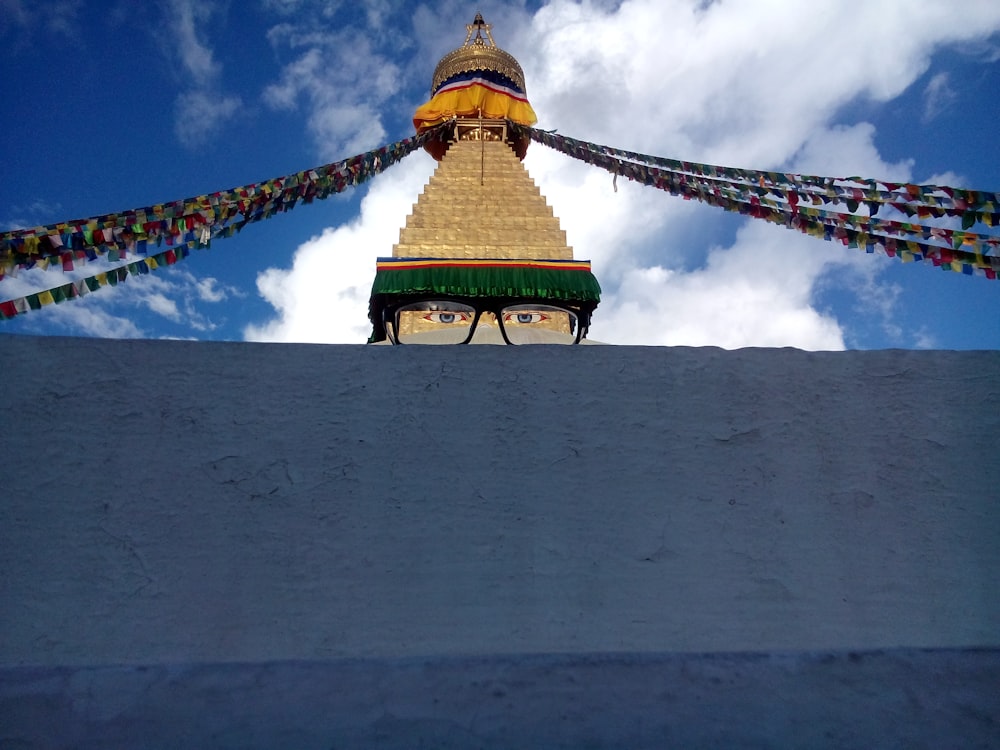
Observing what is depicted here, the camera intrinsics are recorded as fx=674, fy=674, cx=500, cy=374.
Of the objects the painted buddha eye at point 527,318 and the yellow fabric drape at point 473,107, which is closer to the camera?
the painted buddha eye at point 527,318

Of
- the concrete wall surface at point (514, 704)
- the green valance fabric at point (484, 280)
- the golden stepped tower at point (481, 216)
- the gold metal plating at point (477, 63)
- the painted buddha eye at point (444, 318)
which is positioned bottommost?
the concrete wall surface at point (514, 704)

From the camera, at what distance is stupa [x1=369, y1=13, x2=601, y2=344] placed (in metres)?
3.57

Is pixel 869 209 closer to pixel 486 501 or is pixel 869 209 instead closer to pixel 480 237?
pixel 486 501

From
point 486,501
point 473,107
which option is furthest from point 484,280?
point 473,107

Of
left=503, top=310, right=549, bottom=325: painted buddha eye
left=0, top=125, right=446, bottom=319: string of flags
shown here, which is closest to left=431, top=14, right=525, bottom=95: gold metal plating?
left=503, top=310, right=549, bottom=325: painted buddha eye

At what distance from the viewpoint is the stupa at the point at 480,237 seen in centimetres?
357

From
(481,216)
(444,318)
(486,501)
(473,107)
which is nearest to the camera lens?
(486,501)

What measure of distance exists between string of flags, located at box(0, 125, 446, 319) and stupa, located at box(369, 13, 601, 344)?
1.15 meters

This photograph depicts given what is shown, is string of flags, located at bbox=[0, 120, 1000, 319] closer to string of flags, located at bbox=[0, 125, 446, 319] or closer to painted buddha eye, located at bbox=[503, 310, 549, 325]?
string of flags, located at bbox=[0, 125, 446, 319]

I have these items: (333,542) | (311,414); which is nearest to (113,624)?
(333,542)

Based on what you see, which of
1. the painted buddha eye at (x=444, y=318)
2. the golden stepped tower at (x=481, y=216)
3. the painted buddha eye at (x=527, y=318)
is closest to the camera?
the painted buddha eye at (x=444, y=318)

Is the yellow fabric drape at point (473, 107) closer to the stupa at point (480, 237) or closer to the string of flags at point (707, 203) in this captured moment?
the stupa at point (480, 237)

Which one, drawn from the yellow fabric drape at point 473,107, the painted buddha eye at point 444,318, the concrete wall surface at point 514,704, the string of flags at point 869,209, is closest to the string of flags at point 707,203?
the string of flags at point 869,209

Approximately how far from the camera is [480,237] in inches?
499
